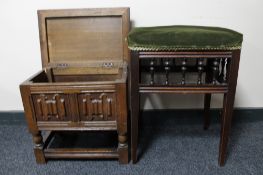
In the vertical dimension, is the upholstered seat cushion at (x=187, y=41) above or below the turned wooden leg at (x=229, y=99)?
above

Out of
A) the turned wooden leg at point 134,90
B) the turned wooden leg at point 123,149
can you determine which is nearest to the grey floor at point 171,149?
the turned wooden leg at point 123,149

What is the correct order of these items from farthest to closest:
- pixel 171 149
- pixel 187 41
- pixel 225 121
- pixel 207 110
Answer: pixel 207 110 → pixel 171 149 → pixel 225 121 → pixel 187 41

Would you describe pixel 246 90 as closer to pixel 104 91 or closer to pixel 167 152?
pixel 167 152

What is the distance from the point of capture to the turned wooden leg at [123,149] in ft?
3.09

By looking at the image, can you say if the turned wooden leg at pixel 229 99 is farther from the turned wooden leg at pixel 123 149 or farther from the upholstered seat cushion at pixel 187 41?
the turned wooden leg at pixel 123 149

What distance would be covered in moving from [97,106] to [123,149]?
0.22 m

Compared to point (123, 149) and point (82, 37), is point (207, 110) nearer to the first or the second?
point (123, 149)

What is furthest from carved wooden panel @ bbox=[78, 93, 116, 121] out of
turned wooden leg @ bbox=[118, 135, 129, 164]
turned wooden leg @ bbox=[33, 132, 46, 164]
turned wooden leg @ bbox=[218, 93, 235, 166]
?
turned wooden leg @ bbox=[218, 93, 235, 166]

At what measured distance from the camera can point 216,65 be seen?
85cm

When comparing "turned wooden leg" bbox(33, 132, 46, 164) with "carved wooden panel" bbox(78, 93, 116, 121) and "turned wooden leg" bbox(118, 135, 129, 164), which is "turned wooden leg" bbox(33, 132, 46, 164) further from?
"turned wooden leg" bbox(118, 135, 129, 164)

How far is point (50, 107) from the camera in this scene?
0.90 metres

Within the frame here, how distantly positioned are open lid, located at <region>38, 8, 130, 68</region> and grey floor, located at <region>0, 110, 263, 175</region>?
1.45ft

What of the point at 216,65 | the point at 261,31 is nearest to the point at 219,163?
the point at 216,65

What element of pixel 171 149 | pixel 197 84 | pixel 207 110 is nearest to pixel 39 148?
pixel 171 149
